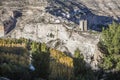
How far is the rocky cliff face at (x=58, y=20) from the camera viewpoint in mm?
104262

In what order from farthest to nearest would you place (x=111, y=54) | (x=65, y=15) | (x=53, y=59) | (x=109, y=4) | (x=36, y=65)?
(x=109, y=4) < (x=65, y=15) < (x=53, y=59) < (x=111, y=54) < (x=36, y=65)

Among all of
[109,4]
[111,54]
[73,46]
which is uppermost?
[111,54]

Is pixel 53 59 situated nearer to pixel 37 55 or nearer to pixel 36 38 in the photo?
pixel 36 38

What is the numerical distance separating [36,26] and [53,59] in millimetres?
17857

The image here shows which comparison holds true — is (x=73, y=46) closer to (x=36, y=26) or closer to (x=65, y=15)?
(x=36, y=26)

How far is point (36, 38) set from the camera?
11462 cm

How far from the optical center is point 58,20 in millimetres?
120062

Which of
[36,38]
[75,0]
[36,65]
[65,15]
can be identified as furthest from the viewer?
[75,0]

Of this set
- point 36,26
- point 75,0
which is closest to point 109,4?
point 75,0

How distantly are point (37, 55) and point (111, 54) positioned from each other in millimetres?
13776

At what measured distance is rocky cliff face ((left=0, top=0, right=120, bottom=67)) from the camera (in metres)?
104

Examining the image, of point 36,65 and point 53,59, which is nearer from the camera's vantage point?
point 36,65

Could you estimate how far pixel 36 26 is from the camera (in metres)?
117

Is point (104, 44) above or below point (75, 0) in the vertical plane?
above
